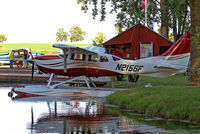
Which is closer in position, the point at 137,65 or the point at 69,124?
the point at 69,124

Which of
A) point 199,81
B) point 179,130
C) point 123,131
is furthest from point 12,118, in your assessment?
point 199,81

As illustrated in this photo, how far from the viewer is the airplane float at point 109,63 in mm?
19344

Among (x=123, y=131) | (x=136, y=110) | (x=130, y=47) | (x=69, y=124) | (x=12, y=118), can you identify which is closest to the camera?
(x=123, y=131)

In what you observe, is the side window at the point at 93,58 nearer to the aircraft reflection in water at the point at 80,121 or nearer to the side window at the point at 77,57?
the side window at the point at 77,57

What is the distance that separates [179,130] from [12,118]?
508 centimetres

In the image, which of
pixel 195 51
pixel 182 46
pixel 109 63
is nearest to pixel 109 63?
pixel 109 63

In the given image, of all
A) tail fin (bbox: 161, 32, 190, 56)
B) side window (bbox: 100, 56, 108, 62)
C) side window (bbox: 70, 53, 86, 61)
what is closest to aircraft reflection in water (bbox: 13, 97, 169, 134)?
side window (bbox: 100, 56, 108, 62)

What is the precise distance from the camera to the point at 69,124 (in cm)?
1085

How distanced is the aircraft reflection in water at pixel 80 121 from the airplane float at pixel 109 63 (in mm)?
4703

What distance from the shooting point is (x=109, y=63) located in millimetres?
19531

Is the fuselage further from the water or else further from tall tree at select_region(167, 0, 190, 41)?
tall tree at select_region(167, 0, 190, 41)

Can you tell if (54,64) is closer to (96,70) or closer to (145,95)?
(96,70)

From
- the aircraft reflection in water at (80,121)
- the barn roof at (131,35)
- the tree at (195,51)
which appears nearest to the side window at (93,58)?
the tree at (195,51)

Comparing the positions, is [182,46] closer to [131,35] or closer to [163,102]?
[163,102]
